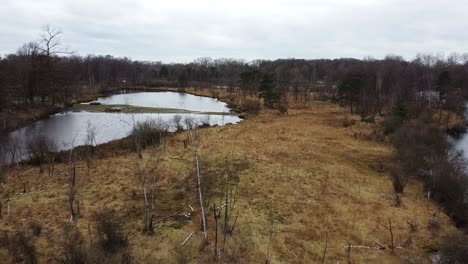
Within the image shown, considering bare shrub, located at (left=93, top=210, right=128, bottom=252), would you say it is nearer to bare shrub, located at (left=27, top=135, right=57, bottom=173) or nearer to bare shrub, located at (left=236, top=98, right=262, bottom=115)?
bare shrub, located at (left=27, top=135, right=57, bottom=173)

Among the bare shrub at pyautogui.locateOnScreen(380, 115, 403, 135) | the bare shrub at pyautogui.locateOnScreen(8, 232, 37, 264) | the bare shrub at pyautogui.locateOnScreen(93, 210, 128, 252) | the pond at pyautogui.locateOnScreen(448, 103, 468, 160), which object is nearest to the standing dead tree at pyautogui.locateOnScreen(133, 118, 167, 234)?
the bare shrub at pyautogui.locateOnScreen(93, 210, 128, 252)

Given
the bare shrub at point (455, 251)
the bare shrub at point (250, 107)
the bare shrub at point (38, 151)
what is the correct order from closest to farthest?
the bare shrub at point (455, 251) < the bare shrub at point (38, 151) < the bare shrub at point (250, 107)

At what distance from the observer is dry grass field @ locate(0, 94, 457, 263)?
42.8ft

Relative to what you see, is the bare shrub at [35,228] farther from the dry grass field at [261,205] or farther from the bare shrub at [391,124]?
the bare shrub at [391,124]

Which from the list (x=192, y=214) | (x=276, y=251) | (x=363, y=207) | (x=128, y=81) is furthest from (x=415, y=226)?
(x=128, y=81)

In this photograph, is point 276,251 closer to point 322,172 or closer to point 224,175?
point 224,175

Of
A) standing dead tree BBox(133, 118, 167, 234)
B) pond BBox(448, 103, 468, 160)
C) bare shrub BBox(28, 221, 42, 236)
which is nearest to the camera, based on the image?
bare shrub BBox(28, 221, 42, 236)

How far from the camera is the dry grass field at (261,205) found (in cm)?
1303

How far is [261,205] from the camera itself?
16938mm

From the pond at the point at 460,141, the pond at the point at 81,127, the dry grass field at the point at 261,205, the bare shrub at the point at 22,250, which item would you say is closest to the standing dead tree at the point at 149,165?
the dry grass field at the point at 261,205

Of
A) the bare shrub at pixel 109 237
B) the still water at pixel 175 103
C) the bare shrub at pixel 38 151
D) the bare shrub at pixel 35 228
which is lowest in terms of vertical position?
the bare shrub at pixel 35 228

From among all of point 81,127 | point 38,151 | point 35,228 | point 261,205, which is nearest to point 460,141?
point 261,205

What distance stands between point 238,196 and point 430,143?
14.3m

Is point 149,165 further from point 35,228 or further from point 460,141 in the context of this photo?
point 460,141
